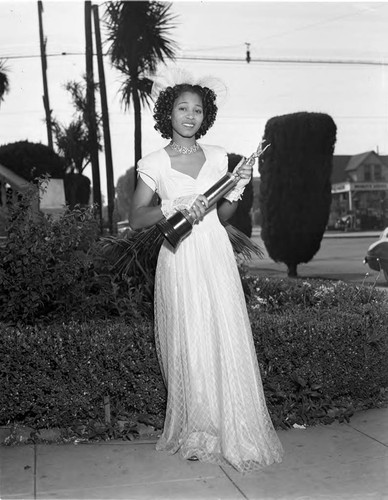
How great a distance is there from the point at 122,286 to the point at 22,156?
238 centimetres

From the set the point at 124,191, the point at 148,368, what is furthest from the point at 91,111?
the point at 148,368

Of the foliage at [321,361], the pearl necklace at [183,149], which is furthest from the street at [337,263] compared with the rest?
the pearl necklace at [183,149]

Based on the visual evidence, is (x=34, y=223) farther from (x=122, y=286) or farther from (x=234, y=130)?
(x=234, y=130)

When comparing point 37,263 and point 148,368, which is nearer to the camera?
point 148,368

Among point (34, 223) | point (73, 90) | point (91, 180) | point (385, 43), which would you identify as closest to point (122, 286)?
point (34, 223)

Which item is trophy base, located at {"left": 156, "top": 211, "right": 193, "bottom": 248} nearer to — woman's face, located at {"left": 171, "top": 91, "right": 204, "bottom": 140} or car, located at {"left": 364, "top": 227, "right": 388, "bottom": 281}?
woman's face, located at {"left": 171, "top": 91, "right": 204, "bottom": 140}

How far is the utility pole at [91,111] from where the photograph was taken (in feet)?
21.5

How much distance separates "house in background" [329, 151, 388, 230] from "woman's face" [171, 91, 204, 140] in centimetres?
347

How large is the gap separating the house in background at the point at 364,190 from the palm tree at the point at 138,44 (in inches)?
85.3

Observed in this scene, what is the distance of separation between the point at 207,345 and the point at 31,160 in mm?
4263

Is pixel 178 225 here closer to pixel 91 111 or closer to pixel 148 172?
pixel 148 172

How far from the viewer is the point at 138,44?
6656 mm

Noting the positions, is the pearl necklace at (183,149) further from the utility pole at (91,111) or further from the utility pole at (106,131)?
the utility pole at (106,131)

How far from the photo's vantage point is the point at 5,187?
6.97 meters
